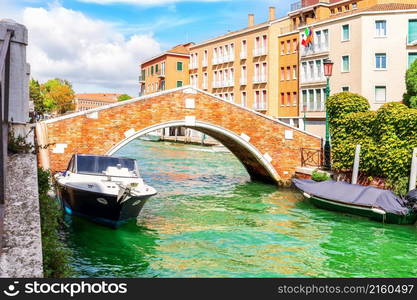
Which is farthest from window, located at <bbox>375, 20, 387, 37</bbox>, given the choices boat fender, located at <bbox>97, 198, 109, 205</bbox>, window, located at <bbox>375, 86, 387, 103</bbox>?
boat fender, located at <bbox>97, 198, 109, 205</bbox>

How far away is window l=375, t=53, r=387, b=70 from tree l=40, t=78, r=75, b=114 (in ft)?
161

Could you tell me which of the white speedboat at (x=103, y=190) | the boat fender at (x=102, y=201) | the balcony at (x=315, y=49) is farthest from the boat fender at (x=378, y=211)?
the balcony at (x=315, y=49)

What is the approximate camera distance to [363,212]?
12.3 meters

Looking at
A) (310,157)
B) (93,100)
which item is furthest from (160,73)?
(93,100)

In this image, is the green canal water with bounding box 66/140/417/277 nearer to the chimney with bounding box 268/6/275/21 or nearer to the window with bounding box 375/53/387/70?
the window with bounding box 375/53/387/70

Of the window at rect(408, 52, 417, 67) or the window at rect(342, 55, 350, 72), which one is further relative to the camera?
the window at rect(342, 55, 350, 72)

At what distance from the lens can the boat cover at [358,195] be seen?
11805 mm

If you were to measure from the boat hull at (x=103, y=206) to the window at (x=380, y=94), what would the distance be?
801 inches

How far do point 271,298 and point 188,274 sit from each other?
4149 mm

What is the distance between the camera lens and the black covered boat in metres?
11.7

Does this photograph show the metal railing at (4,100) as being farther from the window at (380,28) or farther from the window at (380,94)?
the window at (380,28)

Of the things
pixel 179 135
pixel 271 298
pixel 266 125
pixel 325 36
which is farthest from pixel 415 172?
pixel 179 135

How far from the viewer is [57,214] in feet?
15.0

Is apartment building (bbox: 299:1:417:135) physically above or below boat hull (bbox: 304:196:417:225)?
above
